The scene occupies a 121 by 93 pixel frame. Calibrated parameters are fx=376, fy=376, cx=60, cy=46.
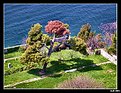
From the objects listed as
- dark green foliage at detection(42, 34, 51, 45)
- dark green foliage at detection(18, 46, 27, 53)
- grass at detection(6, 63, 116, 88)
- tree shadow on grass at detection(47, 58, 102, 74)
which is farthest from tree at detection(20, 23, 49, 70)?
grass at detection(6, 63, 116, 88)

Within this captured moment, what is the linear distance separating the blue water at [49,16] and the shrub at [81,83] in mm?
1527

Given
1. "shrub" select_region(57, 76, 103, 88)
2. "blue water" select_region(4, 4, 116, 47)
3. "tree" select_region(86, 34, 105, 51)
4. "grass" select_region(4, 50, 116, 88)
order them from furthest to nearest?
"tree" select_region(86, 34, 105, 51) < "blue water" select_region(4, 4, 116, 47) < "grass" select_region(4, 50, 116, 88) < "shrub" select_region(57, 76, 103, 88)

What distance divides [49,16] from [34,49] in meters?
1.12

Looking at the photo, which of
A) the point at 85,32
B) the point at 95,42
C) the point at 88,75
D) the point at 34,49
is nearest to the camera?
the point at 88,75

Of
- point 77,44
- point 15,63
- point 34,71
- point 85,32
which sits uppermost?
point 85,32

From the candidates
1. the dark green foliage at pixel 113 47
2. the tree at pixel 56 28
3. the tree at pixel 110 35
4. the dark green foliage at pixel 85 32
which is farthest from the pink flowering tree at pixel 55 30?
the dark green foliage at pixel 113 47

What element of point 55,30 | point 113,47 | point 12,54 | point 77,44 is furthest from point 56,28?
point 113,47

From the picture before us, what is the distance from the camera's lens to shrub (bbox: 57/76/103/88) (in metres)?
10.7

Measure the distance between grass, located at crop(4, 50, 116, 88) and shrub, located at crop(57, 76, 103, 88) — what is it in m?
0.15

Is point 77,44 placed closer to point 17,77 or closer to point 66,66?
point 66,66

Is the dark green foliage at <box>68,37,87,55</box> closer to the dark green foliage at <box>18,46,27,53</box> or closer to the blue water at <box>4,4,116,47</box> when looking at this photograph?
the blue water at <box>4,4,116,47</box>

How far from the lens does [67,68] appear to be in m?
11.4

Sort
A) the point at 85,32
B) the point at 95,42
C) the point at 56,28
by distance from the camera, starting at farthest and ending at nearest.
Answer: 1. the point at 95,42
2. the point at 85,32
3. the point at 56,28

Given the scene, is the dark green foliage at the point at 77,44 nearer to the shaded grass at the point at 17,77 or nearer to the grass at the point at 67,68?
the grass at the point at 67,68
